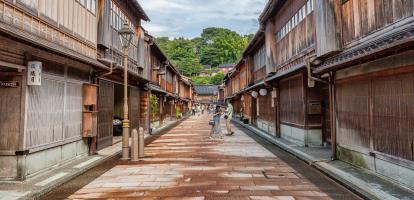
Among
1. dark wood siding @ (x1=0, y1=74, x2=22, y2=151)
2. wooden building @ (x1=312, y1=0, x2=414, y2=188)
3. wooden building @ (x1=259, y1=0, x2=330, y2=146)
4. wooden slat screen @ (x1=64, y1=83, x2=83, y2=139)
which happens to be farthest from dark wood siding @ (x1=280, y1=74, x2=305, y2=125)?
dark wood siding @ (x1=0, y1=74, x2=22, y2=151)

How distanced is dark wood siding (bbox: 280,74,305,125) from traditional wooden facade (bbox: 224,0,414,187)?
52mm

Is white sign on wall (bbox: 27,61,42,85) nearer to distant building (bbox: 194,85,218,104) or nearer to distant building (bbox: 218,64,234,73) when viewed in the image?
distant building (bbox: 194,85,218,104)

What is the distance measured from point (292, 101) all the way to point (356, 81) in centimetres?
813

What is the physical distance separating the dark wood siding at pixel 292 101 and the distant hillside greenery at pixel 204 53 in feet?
298

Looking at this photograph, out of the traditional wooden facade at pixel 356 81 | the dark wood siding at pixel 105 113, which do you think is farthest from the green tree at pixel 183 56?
the traditional wooden facade at pixel 356 81

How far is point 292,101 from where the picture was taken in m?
19.0

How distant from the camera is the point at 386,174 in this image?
9.06 meters

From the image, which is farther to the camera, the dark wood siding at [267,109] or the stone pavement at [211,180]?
the dark wood siding at [267,109]

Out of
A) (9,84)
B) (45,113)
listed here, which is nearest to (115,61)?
(45,113)

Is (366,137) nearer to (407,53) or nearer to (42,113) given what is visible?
(407,53)

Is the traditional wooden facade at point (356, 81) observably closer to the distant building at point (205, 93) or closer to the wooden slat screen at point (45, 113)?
the wooden slat screen at point (45, 113)

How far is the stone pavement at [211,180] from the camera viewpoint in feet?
26.1

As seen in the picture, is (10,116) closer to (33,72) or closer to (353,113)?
(33,72)

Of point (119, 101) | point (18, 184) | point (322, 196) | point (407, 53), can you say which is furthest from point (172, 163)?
point (119, 101)
